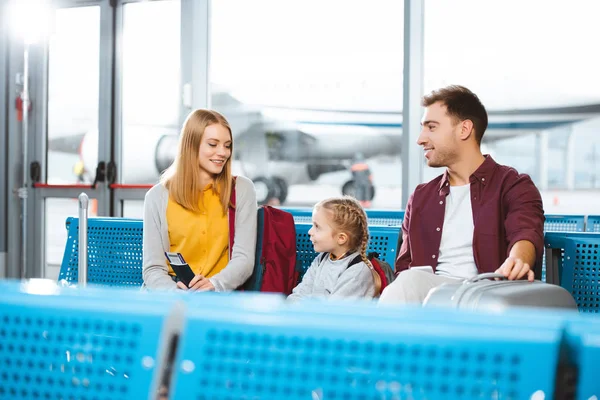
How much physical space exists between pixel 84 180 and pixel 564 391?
6741 millimetres

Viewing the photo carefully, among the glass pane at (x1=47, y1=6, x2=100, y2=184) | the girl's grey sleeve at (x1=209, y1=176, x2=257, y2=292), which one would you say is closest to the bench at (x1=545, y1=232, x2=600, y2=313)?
the girl's grey sleeve at (x1=209, y1=176, x2=257, y2=292)

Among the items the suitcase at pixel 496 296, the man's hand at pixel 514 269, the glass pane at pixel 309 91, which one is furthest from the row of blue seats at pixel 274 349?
the glass pane at pixel 309 91

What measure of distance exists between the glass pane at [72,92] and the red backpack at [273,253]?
4.34 m

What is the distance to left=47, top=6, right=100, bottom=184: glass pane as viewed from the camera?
7090mm

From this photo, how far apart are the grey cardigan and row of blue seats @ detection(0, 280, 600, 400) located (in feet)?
5.32

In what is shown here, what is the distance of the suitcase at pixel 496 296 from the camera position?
5.98ft

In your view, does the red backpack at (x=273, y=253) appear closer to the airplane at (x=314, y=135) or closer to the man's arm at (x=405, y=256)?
the man's arm at (x=405, y=256)

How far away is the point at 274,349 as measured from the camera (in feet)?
3.93

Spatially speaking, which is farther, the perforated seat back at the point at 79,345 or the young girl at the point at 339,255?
the young girl at the point at 339,255

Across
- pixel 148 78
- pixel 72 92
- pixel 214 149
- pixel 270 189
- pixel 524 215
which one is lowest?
pixel 524 215

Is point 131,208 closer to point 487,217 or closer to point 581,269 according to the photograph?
point 487,217

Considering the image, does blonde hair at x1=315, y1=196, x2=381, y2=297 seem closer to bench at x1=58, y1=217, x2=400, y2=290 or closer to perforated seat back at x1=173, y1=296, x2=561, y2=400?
bench at x1=58, y1=217, x2=400, y2=290

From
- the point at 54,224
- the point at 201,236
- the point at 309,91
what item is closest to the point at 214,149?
the point at 201,236

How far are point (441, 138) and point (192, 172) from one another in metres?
→ 1.10
